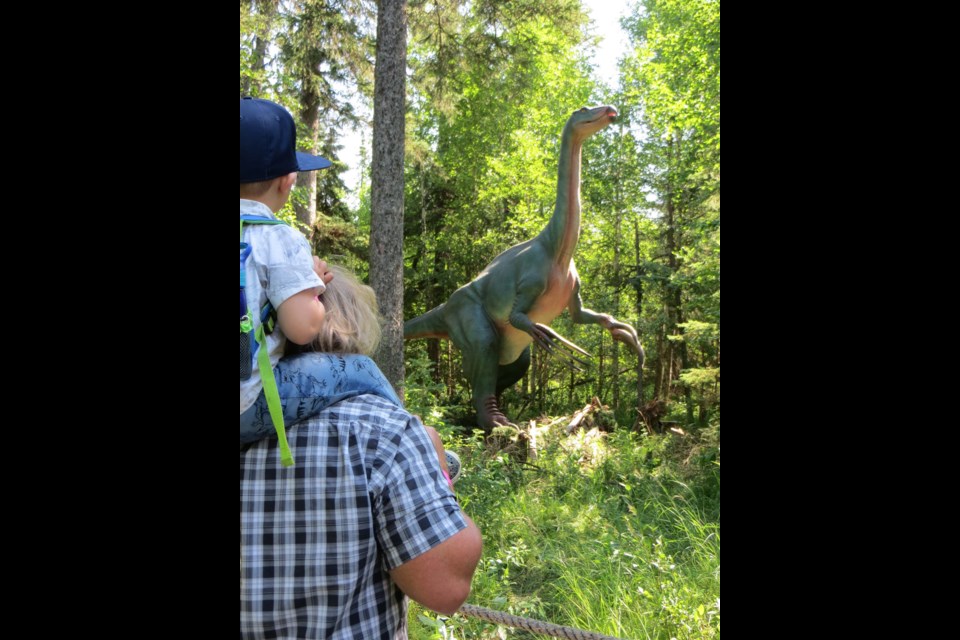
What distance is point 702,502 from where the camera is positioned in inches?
219

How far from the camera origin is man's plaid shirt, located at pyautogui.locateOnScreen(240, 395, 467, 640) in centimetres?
99

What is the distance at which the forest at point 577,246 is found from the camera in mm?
4262

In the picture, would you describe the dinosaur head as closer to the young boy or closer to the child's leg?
the young boy

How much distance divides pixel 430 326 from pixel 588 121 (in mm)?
3924

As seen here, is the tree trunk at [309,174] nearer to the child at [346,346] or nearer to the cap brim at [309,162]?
the cap brim at [309,162]

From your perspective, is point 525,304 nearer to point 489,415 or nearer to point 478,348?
point 478,348

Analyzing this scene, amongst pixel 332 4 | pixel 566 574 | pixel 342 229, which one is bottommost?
pixel 566 574

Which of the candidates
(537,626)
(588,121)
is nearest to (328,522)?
(537,626)

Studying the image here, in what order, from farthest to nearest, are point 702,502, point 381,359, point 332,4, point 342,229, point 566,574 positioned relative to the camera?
point 342,229
point 332,4
point 381,359
point 702,502
point 566,574

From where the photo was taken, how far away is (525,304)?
8.48 m
